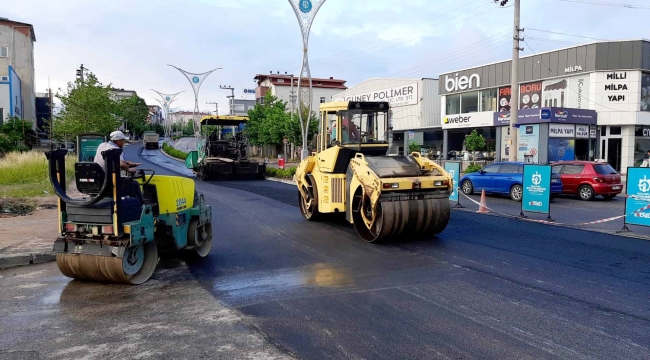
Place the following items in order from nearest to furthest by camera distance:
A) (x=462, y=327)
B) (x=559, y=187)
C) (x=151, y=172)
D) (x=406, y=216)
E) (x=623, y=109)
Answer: (x=462, y=327)
(x=151, y=172)
(x=406, y=216)
(x=559, y=187)
(x=623, y=109)

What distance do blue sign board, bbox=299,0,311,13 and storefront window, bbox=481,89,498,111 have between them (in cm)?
2011

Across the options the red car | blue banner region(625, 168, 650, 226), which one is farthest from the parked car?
blue banner region(625, 168, 650, 226)

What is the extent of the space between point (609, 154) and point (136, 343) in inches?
1301

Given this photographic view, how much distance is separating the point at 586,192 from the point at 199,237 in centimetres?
1453

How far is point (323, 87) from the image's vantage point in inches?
3236

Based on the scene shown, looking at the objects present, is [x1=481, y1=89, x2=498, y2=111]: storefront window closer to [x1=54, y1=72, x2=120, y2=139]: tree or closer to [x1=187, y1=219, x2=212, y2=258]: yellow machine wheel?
[x1=54, y1=72, x2=120, y2=139]: tree

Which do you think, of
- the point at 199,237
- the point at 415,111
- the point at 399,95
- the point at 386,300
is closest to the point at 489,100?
the point at 415,111

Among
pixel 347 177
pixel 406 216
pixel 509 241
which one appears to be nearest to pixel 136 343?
pixel 406 216

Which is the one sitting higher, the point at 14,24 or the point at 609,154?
the point at 14,24

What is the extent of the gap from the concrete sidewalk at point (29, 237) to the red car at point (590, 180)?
1571 cm

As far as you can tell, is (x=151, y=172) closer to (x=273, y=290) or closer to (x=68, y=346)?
(x=273, y=290)

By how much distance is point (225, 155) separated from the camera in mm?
29031

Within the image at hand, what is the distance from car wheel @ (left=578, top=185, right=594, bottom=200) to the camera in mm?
18312

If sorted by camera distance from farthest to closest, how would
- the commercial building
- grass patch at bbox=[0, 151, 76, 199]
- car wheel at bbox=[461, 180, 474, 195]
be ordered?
the commercial building → car wheel at bbox=[461, 180, 474, 195] → grass patch at bbox=[0, 151, 76, 199]
